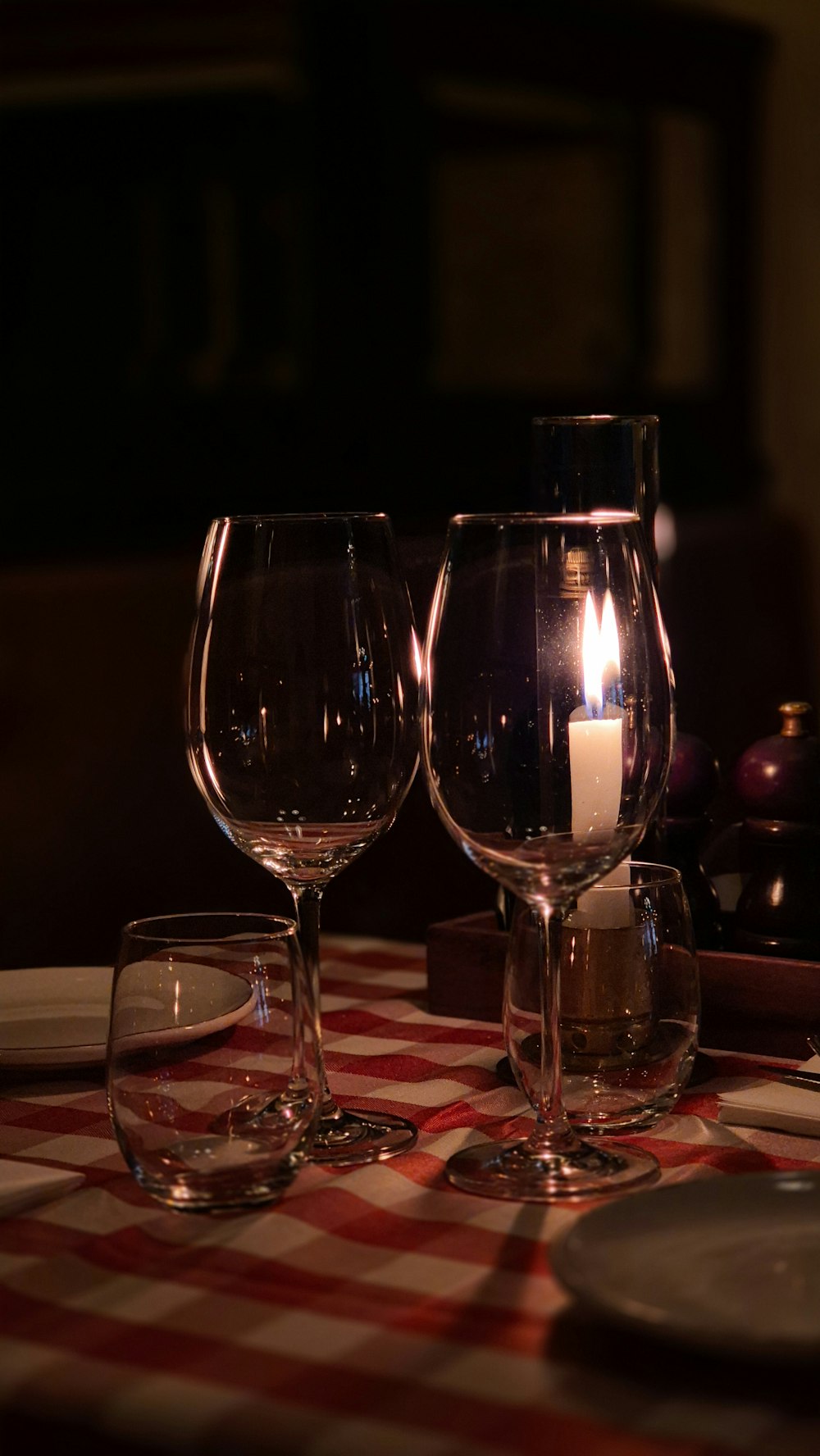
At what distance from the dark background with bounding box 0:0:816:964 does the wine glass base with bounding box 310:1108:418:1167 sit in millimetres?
1239

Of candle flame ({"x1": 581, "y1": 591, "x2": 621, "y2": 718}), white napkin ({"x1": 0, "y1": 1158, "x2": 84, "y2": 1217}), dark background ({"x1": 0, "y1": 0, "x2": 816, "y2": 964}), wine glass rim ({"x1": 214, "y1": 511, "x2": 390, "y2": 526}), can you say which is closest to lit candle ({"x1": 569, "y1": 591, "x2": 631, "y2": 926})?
candle flame ({"x1": 581, "y1": 591, "x2": 621, "y2": 718})

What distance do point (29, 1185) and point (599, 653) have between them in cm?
30

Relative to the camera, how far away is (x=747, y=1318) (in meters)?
0.52

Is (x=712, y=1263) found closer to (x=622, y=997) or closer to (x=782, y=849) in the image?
(x=622, y=997)

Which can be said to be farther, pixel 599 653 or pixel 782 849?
pixel 782 849

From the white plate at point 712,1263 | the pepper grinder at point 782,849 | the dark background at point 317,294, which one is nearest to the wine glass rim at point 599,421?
the pepper grinder at point 782,849

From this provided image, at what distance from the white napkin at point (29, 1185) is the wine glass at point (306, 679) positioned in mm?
107

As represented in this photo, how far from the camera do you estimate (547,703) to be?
0.67 metres

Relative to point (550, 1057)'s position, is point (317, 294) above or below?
above

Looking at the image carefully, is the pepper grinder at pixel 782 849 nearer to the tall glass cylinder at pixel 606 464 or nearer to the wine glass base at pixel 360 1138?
the tall glass cylinder at pixel 606 464

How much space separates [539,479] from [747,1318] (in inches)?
21.8

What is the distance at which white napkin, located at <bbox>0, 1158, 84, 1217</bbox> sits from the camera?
2.22ft

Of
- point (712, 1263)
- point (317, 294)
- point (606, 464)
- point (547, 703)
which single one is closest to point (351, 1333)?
point (712, 1263)

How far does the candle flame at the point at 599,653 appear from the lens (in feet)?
2.21
